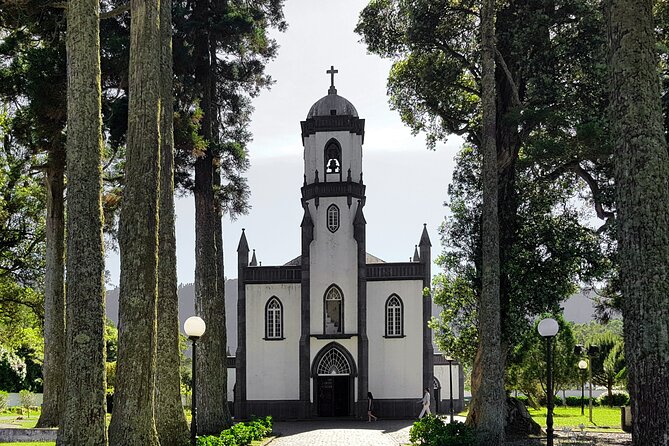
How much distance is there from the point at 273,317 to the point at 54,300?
15881mm

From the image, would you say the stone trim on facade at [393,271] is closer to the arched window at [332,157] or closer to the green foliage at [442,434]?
the arched window at [332,157]

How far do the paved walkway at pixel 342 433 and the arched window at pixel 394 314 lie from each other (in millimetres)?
4396

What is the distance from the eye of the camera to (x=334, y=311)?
35875 mm

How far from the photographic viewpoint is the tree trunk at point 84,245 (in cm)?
1079

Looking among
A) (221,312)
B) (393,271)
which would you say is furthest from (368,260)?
(221,312)

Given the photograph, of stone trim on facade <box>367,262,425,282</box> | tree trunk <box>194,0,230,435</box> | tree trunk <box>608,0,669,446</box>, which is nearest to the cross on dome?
stone trim on facade <box>367,262,425,282</box>

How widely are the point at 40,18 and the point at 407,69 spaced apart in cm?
1110

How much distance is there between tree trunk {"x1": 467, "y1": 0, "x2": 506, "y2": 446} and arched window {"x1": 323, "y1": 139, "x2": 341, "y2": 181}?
1864 cm

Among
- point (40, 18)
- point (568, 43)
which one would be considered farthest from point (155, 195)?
point (568, 43)

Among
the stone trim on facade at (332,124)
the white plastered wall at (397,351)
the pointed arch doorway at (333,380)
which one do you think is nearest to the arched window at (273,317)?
the pointed arch doorway at (333,380)

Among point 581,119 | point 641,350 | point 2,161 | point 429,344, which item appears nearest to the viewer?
point 641,350

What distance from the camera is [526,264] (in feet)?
68.9

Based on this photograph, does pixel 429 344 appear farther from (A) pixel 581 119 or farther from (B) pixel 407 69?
(A) pixel 581 119

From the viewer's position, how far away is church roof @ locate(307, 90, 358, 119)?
3766 cm
